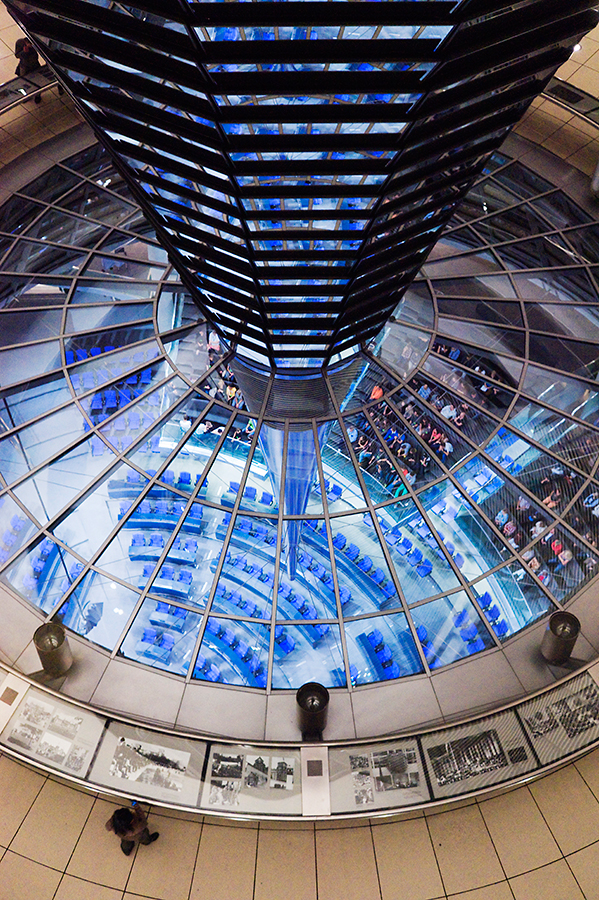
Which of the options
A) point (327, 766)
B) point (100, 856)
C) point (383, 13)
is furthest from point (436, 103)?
point (100, 856)

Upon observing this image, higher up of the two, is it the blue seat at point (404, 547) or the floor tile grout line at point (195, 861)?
the blue seat at point (404, 547)

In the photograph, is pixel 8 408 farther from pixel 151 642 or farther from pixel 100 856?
pixel 100 856

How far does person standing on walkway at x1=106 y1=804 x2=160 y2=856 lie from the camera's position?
21.5 metres

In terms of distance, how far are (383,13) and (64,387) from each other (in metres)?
19.2

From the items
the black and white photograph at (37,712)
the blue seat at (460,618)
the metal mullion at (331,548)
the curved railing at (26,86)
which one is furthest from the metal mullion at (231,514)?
the curved railing at (26,86)

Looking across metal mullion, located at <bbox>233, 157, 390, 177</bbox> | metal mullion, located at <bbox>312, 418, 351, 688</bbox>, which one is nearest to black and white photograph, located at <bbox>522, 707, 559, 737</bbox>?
metal mullion, located at <bbox>312, 418, 351, 688</bbox>

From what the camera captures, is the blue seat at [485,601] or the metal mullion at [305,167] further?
the blue seat at [485,601]

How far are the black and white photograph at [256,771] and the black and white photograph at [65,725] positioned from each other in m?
4.96

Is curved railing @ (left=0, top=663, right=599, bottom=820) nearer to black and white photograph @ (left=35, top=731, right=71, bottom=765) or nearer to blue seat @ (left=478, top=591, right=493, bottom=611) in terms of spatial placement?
black and white photograph @ (left=35, top=731, right=71, bottom=765)

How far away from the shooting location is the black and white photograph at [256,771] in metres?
22.0

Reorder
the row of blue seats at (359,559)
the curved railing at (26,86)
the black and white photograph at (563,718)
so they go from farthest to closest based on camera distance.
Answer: the curved railing at (26,86) → the row of blue seats at (359,559) → the black and white photograph at (563,718)

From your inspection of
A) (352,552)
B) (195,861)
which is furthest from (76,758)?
(352,552)

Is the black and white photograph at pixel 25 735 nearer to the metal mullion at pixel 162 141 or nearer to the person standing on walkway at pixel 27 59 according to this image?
the metal mullion at pixel 162 141

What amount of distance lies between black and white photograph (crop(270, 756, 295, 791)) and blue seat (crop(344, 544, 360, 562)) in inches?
275
